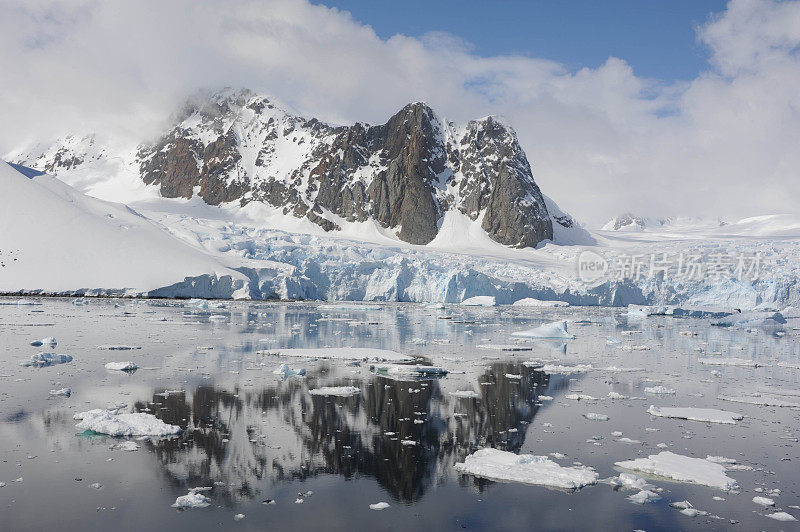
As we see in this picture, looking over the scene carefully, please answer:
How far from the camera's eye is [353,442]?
358 inches

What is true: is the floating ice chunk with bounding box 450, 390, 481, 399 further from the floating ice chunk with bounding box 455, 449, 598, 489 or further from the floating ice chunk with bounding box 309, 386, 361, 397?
the floating ice chunk with bounding box 455, 449, 598, 489

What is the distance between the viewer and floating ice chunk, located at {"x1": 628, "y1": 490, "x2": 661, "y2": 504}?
23.3 ft

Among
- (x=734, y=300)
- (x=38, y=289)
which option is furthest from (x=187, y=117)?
(x=734, y=300)

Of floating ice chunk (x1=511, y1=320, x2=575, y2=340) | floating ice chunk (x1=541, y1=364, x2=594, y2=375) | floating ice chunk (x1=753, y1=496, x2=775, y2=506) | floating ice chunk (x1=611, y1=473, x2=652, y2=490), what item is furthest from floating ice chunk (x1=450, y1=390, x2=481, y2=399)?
floating ice chunk (x1=511, y1=320, x2=575, y2=340)

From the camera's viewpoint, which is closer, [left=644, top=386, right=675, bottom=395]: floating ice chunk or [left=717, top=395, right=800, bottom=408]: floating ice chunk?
[left=717, top=395, right=800, bottom=408]: floating ice chunk

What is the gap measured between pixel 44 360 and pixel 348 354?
8.32 m

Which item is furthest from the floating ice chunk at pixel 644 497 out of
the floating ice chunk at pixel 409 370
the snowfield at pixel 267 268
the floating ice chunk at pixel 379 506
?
the snowfield at pixel 267 268

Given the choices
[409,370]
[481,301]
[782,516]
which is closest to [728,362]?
[409,370]

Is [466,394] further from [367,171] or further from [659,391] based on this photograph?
[367,171]

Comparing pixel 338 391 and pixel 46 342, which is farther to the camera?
pixel 46 342

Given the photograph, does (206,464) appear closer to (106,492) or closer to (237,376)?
(106,492)

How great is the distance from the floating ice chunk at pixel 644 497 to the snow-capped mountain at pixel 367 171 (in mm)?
104457

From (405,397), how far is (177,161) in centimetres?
13158

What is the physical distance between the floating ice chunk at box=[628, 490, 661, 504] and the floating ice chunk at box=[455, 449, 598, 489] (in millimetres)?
574
